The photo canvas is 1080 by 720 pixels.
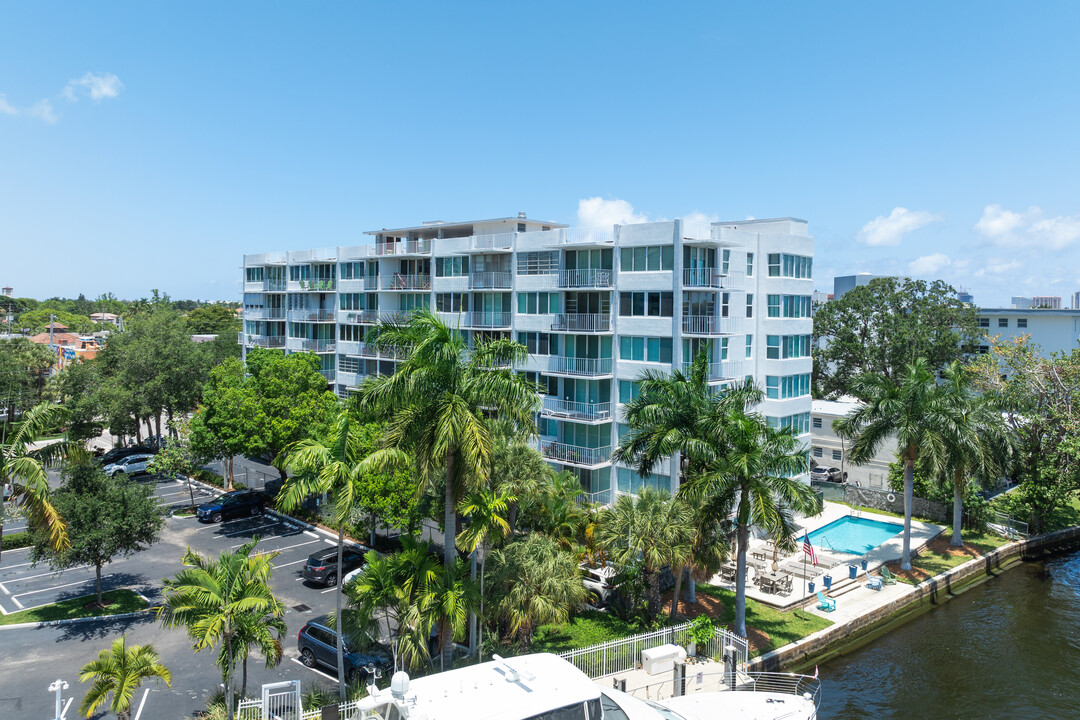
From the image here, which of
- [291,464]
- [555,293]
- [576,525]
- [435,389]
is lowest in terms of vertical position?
[576,525]

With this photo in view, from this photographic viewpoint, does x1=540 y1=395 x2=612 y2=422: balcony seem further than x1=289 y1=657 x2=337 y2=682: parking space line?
Yes

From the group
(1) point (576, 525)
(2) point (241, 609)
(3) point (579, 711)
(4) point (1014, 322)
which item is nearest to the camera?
(3) point (579, 711)

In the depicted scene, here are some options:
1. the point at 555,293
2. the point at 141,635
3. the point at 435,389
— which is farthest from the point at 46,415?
the point at 555,293

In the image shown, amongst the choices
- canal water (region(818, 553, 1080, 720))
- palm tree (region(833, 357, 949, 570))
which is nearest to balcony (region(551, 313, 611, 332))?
palm tree (region(833, 357, 949, 570))

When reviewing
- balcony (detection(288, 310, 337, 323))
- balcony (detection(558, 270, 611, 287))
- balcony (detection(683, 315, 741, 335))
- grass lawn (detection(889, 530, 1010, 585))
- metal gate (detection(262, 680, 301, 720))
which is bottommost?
grass lawn (detection(889, 530, 1010, 585))

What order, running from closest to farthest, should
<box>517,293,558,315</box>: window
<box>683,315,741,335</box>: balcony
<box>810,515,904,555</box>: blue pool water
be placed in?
1. <box>683,315,741,335</box>: balcony
2. <box>810,515,904,555</box>: blue pool water
3. <box>517,293,558,315</box>: window

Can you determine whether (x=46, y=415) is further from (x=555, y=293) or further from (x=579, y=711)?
(x=555, y=293)

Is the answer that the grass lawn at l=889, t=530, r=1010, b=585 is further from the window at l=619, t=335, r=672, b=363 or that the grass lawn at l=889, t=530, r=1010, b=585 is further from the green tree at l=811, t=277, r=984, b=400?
the green tree at l=811, t=277, r=984, b=400
